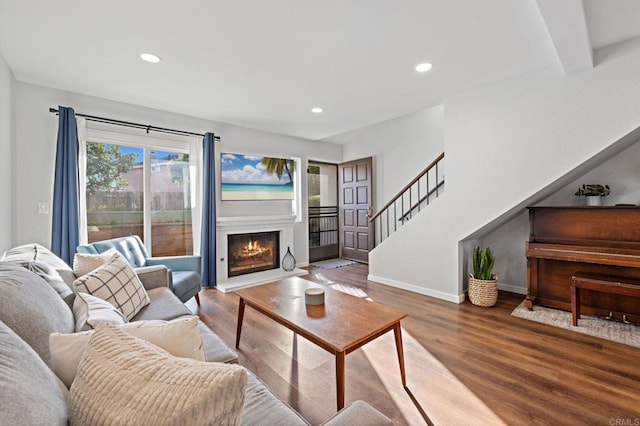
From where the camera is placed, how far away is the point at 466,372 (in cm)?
202

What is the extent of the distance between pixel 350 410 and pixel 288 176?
4.60 meters

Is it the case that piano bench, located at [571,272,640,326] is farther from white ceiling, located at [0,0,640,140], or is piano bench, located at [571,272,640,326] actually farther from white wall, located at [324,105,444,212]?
white wall, located at [324,105,444,212]

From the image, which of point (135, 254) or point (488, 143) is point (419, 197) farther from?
point (135, 254)

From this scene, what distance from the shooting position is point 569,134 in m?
2.60

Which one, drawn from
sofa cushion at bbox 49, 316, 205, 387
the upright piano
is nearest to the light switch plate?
sofa cushion at bbox 49, 316, 205, 387

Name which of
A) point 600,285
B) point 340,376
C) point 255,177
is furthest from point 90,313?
point 600,285

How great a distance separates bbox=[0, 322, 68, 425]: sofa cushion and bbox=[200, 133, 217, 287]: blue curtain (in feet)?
11.1

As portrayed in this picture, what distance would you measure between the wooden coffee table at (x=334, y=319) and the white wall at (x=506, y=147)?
1860 millimetres

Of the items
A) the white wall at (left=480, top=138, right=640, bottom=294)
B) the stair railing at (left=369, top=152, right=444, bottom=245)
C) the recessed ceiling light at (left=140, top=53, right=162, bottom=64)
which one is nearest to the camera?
the recessed ceiling light at (left=140, top=53, right=162, bottom=64)

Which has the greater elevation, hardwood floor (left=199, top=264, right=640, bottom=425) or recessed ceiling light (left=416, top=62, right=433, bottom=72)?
recessed ceiling light (left=416, top=62, right=433, bottom=72)

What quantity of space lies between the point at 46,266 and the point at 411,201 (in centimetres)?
465

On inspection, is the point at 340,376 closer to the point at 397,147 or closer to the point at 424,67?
the point at 424,67

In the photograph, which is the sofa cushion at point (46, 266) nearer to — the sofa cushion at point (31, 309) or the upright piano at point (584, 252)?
the sofa cushion at point (31, 309)

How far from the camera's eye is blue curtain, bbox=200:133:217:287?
406 cm
